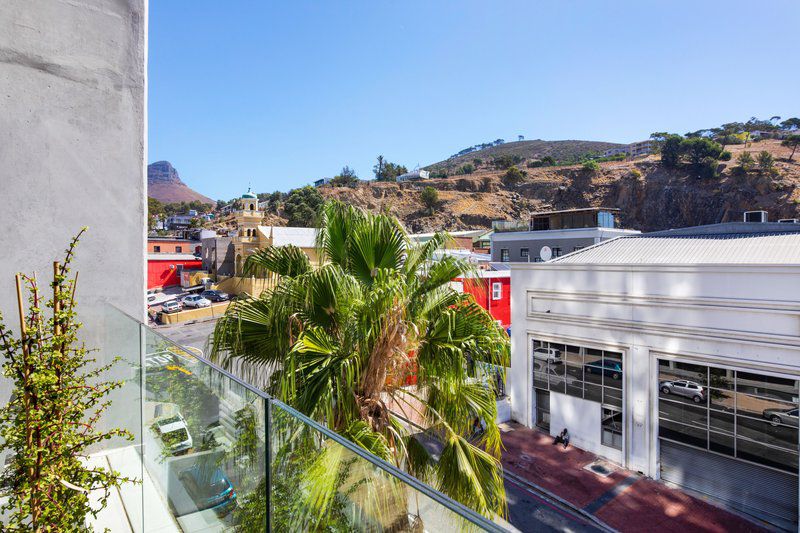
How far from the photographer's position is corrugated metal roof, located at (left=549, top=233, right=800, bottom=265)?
1323 cm

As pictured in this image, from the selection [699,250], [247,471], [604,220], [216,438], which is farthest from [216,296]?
[247,471]

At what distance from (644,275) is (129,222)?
41.9 feet

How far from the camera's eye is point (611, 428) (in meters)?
13.7

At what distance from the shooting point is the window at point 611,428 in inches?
531

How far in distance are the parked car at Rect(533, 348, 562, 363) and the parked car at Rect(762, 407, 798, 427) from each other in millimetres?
5458

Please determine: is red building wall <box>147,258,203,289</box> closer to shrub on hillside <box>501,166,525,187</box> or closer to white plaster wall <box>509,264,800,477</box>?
white plaster wall <box>509,264,800,477</box>

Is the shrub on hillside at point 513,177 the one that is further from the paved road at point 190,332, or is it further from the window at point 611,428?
the window at point 611,428

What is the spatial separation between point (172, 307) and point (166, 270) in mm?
14916

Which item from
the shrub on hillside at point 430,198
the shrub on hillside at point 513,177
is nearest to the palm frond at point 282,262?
the shrub on hillside at point 430,198

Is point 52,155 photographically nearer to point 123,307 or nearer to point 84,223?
point 84,223

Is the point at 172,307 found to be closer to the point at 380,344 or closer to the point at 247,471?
the point at 380,344

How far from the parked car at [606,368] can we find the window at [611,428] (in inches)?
40.9

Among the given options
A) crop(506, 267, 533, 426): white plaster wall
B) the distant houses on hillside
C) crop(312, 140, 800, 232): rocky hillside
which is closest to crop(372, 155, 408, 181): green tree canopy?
crop(312, 140, 800, 232): rocky hillside

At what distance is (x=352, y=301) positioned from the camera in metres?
4.44
